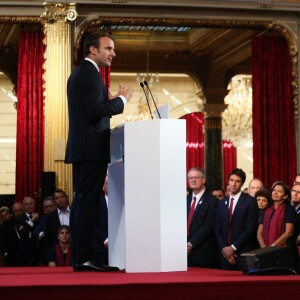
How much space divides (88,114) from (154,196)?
2.13 feet

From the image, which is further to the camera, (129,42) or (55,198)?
(129,42)

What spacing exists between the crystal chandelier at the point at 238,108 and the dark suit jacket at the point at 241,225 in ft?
35.6

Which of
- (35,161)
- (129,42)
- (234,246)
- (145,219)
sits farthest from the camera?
(129,42)

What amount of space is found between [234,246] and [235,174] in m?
0.67

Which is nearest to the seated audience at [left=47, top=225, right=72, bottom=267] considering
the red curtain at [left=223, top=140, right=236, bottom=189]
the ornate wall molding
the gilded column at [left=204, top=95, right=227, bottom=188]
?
the ornate wall molding

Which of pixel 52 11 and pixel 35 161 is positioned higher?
pixel 52 11

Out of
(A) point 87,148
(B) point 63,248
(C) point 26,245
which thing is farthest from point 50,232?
(A) point 87,148

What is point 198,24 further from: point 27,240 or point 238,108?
point 238,108

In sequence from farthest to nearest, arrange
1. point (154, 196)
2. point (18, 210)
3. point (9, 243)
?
point (18, 210)
point (9, 243)
point (154, 196)

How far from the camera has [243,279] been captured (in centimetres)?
414

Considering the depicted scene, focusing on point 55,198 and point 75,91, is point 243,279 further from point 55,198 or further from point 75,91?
point 55,198

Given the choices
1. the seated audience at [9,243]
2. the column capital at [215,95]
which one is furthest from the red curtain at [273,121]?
the column capital at [215,95]

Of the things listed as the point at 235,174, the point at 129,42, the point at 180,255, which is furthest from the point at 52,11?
the point at 180,255

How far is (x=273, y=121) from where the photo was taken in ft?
42.0
